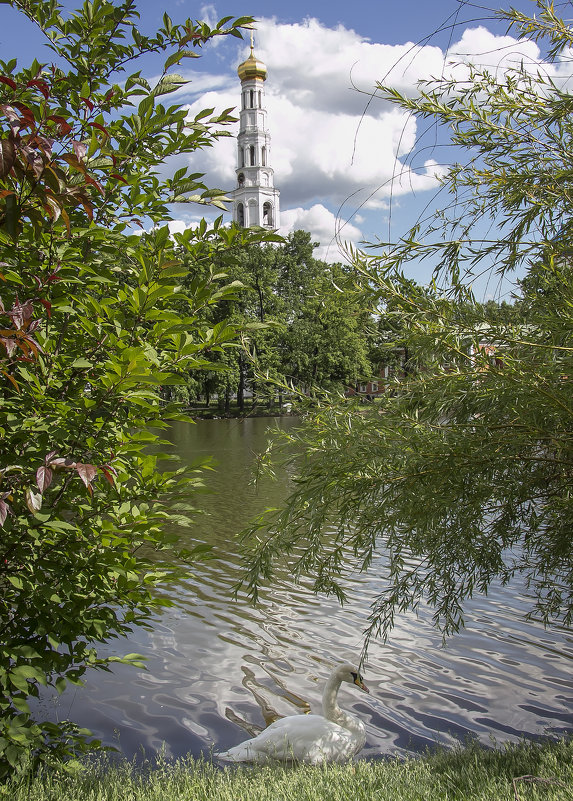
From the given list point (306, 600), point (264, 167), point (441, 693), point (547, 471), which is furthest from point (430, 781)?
point (264, 167)

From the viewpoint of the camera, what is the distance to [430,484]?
3242mm

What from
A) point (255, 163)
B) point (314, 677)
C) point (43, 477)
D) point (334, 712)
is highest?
point (255, 163)

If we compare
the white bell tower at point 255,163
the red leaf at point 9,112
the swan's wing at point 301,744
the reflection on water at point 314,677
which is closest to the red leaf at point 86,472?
the red leaf at point 9,112

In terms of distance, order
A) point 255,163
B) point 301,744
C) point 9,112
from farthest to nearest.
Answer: point 255,163 → point 301,744 → point 9,112

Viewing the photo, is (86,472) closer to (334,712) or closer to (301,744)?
(301,744)

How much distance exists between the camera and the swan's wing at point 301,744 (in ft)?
14.7

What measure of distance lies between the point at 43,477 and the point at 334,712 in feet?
13.1

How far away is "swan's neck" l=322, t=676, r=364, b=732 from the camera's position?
498cm

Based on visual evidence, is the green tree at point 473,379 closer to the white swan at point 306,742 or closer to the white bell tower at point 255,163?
the white swan at point 306,742

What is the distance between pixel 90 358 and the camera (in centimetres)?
270

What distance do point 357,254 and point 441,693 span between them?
467cm

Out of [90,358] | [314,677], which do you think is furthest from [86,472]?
[314,677]

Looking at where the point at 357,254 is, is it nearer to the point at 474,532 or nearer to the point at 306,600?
the point at 474,532

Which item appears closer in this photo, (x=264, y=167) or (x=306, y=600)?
(x=306, y=600)
